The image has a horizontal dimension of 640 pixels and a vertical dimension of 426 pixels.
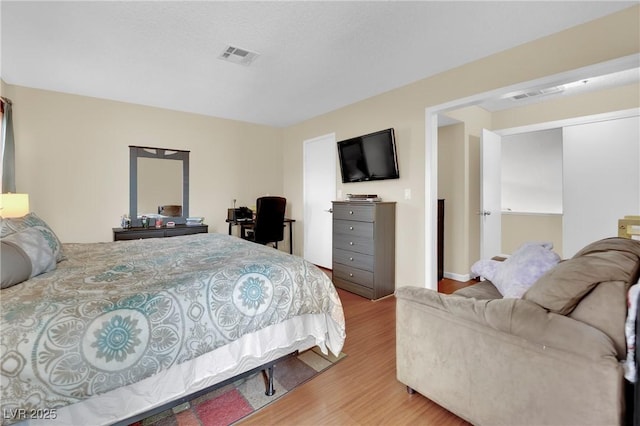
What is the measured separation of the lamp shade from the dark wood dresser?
10.3 ft

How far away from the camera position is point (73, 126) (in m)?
3.54

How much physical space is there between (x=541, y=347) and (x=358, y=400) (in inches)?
39.3

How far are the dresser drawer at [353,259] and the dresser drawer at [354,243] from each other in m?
0.05

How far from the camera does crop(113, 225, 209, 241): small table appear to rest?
3.57m

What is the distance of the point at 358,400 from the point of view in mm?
1633

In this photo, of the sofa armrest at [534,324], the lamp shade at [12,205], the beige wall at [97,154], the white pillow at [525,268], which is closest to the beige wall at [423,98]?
the white pillow at [525,268]

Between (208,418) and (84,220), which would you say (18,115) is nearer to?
(84,220)

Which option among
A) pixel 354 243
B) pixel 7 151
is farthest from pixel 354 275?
pixel 7 151

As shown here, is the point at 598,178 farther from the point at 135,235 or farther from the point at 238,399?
the point at 135,235

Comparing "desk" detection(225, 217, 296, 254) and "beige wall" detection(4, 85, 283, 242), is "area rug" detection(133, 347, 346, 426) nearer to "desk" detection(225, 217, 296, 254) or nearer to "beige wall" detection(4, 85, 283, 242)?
"desk" detection(225, 217, 296, 254)

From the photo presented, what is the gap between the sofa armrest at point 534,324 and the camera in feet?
3.38

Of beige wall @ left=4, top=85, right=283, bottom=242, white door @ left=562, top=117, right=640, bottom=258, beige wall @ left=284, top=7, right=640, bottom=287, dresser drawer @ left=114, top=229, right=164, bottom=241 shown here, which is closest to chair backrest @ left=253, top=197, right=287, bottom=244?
beige wall @ left=4, top=85, right=283, bottom=242

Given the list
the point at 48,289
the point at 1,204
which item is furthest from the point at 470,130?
the point at 1,204

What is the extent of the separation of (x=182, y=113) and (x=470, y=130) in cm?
426
